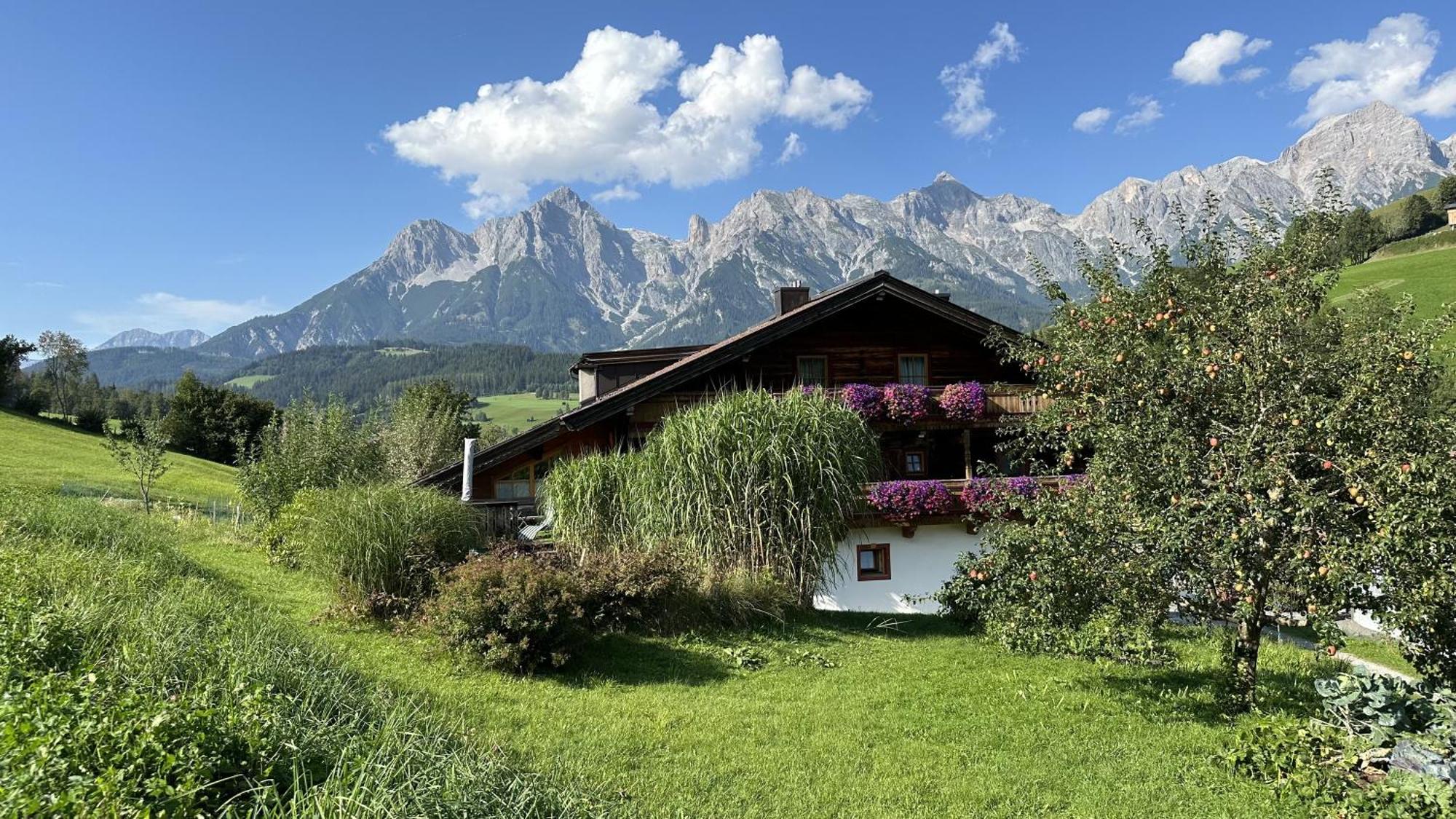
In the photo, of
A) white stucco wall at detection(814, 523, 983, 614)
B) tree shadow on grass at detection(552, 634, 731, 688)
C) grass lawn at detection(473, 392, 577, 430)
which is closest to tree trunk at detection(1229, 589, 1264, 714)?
tree shadow on grass at detection(552, 634, 731, 688)

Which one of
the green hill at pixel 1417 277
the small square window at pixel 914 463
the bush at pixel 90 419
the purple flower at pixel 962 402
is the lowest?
the small square window at pixel 914 463

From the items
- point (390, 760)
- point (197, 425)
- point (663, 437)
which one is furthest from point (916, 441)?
point (197, 425)

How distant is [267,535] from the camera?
15.0 metres

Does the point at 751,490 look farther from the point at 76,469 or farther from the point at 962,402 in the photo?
the point at 76,469

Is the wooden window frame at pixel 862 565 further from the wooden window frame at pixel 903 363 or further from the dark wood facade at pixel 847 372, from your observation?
the wooden window frame at pixel 903 363

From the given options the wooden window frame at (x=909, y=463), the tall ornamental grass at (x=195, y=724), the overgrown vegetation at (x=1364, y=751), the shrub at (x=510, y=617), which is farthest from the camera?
the wooden window frame at (x=909, y=463)

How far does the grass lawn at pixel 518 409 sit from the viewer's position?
154m

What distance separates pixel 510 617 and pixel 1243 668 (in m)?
→ 8.27

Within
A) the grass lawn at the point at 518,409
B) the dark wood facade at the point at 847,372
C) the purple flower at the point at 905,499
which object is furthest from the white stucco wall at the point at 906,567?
the grass lawn at the point at 518,409

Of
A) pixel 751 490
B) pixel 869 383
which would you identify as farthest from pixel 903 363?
pixel 751 490

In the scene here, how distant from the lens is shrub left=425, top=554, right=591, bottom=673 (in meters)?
8.60

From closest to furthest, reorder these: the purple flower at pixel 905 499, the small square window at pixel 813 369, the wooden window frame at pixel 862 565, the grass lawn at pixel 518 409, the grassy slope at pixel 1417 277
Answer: the purple flower at pixel 905 499 < the wooden window frame at pixel 862 565 < the small square window at pixel 813 369 < the grassy slope at pixel 1417 277 < the grass lawn at pixel 518 409

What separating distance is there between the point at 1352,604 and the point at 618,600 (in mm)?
8062

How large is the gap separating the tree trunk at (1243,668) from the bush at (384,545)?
955cm
